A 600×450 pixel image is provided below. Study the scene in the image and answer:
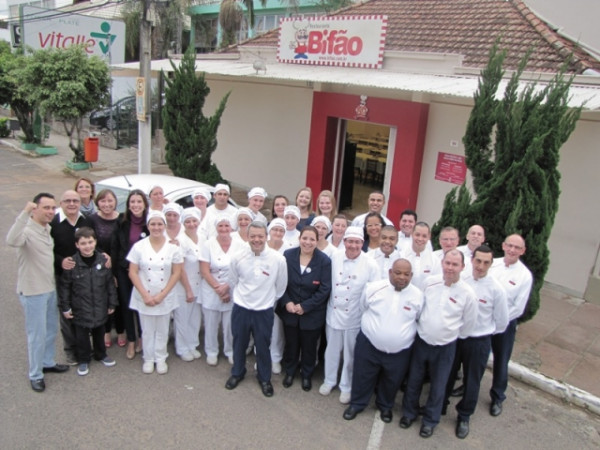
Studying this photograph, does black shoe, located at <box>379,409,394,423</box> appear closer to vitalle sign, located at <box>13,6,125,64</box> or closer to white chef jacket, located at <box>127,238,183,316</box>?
white chef jacket, located at <box>127,238,183,316</box>

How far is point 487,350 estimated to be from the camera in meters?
4.33

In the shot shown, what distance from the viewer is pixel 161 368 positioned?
505cm

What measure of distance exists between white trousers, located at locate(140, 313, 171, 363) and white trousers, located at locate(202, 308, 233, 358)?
42 cm

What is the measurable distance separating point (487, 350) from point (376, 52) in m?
6.79

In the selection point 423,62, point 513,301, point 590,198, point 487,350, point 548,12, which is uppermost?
point 548,12

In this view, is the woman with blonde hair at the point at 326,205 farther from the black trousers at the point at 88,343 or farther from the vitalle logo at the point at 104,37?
the vitalle logo at the point at 104,37

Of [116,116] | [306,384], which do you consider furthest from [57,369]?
[116,116]

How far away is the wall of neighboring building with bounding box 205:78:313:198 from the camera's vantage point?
38.1ft

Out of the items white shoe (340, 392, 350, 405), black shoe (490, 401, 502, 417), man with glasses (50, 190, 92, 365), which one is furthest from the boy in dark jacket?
black shoe (490, 401, 502, 417)

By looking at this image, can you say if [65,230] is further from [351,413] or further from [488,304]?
[488,304]

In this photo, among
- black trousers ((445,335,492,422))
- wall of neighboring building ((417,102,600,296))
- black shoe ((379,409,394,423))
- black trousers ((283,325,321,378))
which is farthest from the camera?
wall of neighboring building ((417,102,600,296))

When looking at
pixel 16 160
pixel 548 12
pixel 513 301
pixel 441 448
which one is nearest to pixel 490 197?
pixel 513 301

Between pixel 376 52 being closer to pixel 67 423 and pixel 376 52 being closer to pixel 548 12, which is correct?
pixel 548 12

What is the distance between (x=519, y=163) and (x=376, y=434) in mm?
3257
